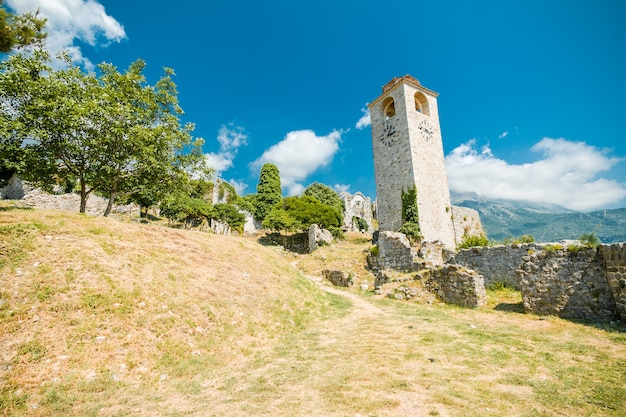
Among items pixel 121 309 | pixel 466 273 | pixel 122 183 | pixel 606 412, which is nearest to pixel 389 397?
pixel 606 412

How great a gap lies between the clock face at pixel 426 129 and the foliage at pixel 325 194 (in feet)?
88.7

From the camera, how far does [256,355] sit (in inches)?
253

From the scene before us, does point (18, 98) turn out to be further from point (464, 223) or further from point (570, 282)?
point (464, 223)

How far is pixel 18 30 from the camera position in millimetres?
9039

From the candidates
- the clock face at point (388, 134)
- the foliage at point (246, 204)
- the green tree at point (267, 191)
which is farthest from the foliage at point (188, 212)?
the clock face at point (388, 134)

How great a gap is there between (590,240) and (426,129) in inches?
892

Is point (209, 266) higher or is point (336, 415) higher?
point (209, 266)

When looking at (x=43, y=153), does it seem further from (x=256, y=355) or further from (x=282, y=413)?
(x=282, y=413)

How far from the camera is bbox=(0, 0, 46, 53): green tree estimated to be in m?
8.72

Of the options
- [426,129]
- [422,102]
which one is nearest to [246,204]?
[426,129]

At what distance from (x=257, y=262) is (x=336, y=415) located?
915cm

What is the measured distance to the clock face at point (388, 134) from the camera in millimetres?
28531

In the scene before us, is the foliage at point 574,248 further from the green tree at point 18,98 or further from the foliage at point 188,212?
the foliage at point 188,212

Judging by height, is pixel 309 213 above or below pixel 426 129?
below
